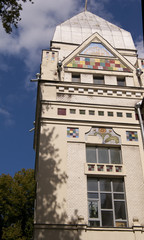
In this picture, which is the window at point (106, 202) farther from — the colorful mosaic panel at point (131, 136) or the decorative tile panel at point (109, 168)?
the colorful mosaic panel at point (131, 136)

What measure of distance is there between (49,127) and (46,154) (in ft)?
5.41

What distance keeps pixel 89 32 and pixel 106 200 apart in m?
14.5

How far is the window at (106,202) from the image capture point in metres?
14.2

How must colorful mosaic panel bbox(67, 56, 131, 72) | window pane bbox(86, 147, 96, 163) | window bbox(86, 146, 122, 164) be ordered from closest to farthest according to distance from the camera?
window pane bbox(86, 147, 96, 163) < window bbox(86, 146, 122, 164) < colorful mosaic panel bbox(67, 56, 131, 72)

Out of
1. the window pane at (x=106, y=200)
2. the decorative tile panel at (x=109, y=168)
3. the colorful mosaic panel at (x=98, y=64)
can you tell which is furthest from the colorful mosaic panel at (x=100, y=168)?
the colorful mosaic panel at (x=98, y=64)

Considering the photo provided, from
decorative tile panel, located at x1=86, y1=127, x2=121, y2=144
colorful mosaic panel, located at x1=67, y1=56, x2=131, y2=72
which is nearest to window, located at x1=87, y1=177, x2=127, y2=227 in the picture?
decorative tile panel, located at x1=86, y1=127, x2=121, y2=144

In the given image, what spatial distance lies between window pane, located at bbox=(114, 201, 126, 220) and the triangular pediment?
8737 millimetres

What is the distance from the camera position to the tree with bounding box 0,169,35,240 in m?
21.6

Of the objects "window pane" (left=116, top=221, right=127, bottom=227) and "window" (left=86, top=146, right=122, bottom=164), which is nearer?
"window pane" (left=116, top=221, right=127, bottom=227)

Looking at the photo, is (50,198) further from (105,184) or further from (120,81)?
(120,81)

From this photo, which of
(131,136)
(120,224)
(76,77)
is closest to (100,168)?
(131,136)

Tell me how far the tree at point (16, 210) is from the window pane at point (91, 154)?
6.87 m

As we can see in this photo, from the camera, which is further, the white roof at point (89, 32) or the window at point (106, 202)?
the white roof at point (89, 32)

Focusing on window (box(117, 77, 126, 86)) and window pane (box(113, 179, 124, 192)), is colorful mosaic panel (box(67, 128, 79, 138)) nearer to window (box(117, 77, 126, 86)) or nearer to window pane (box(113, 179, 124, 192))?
window pane (box(113, 179, 124, 192))
